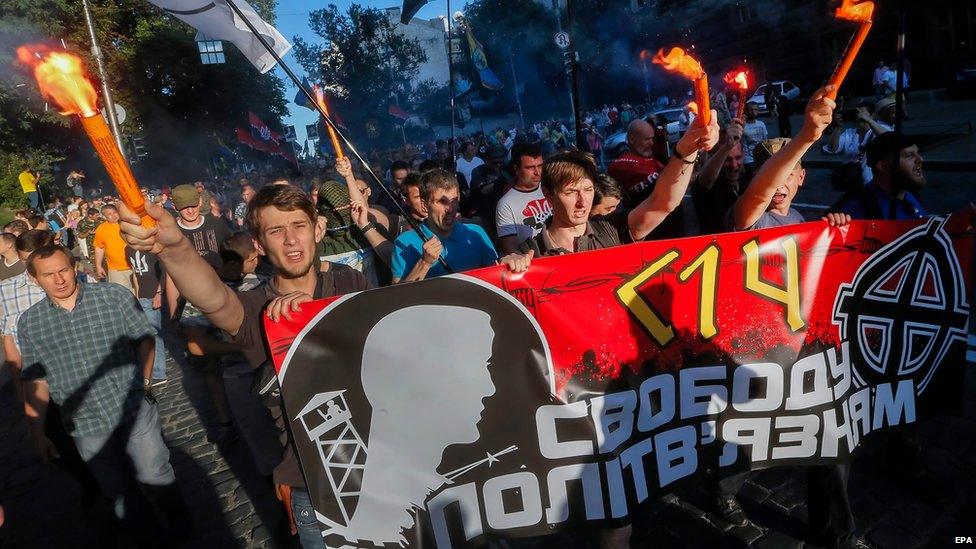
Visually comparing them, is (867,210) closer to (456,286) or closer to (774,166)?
(774,166)

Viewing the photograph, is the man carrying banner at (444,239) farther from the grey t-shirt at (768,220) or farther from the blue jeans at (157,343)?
the blue jeans at (157,343)

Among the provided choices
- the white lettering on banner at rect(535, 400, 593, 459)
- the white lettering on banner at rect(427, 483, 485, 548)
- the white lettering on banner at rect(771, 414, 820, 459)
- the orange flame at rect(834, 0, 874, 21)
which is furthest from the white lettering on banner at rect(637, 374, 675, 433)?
the orange flame at rect(834, 0, 874, 21)

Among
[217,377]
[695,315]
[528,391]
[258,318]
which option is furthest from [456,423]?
[217,377]

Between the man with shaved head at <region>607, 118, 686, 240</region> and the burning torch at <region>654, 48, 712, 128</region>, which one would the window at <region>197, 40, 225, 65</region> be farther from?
the burning torch at <region>654, 48, 712, 128</region>

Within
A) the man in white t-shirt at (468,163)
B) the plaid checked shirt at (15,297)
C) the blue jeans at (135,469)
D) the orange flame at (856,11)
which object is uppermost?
the man in white t-shirt at (468,163)

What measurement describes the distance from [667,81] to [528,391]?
4417 centimetres

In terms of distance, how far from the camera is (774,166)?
2.98 meters

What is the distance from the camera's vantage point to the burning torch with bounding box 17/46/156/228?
168cm

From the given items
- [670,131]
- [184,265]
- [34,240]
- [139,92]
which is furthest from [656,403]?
[139,92]

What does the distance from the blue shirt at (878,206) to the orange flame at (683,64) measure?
1.35m

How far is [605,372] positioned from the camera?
2.78 meters

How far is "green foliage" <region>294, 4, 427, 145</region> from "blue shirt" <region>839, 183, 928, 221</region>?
51.3 metres

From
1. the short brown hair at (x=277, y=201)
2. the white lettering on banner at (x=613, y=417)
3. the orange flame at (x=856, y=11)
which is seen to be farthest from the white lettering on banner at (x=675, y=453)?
the orange flame at (x=856, y=11)

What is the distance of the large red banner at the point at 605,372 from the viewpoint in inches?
102
